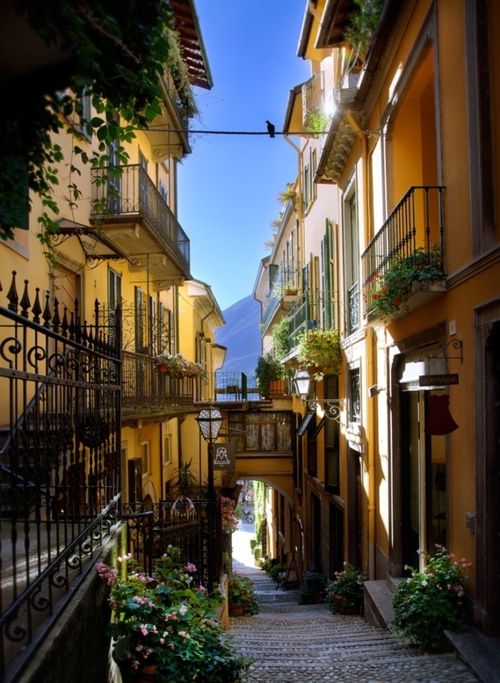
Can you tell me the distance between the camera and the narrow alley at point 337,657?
536 centimetres

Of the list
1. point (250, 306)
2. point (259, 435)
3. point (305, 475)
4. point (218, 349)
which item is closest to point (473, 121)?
point (305, 475)

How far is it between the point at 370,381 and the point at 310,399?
367cm

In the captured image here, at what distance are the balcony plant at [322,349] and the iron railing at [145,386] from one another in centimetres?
322

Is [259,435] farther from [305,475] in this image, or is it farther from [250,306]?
[250,306]

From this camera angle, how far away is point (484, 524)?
5660 mm

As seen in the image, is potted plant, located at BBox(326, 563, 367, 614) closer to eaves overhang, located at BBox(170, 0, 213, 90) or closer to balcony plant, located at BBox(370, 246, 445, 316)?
balcony plant, located at BBox(370, 246, 445, 316)

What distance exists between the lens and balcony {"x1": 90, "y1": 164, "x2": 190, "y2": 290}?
11.6 metres

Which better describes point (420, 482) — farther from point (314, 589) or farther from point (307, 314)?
point (307, 314)

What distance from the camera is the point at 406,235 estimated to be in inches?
305

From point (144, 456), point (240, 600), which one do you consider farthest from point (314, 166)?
point (240, 600)

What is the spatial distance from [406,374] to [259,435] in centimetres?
1484

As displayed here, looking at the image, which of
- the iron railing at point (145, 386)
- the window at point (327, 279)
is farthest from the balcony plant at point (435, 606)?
the window at point (327, 279)

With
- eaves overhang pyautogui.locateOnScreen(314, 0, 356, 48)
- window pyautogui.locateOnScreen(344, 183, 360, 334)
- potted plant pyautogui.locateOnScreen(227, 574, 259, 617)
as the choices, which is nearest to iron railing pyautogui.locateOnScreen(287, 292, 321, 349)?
window pyautogui.locateOnScreen(344, 183, 360, 334)

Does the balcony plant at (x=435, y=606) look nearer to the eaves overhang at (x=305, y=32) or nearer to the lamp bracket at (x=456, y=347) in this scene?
the lamp bracket at (x=456, y=347)
